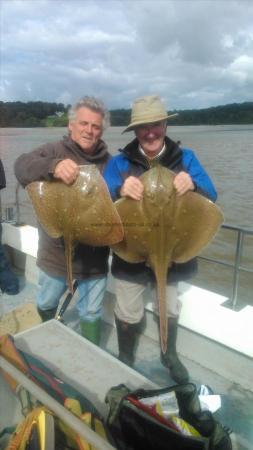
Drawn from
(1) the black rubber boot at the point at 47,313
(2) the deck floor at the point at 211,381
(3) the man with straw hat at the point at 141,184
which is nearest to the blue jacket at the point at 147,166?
(3) the man with straw hat at the point at 141,184

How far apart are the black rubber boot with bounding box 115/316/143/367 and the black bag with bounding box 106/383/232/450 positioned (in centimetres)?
113

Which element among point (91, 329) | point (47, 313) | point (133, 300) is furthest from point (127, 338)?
point (47, 313)

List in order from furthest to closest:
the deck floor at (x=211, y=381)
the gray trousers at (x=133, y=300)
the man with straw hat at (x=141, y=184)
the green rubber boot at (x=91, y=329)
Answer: the green rubber boot at (x=91, y=329) < the gray trousers at (x=133, y=300) < the deck floor at (x=211, y=381) < the man with straw hat at (x=141, y=184)

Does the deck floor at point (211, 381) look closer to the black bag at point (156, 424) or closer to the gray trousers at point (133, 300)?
the black bag at point (156, 424)

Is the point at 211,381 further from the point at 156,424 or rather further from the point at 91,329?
the point at 156,424

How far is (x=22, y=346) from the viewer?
9.45 ft

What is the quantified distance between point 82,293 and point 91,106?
1.57 metres

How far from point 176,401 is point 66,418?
835mm

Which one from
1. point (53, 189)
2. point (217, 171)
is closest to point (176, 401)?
point (53, 189)

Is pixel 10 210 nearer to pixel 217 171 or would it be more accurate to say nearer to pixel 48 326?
pixel 48 326

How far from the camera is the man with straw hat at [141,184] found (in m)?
2.78

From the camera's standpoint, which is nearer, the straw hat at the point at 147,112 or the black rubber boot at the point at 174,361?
the straw hat at the point at 147,112

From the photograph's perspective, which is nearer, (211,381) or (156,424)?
(156,424)

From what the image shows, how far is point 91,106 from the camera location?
2.99 metres
